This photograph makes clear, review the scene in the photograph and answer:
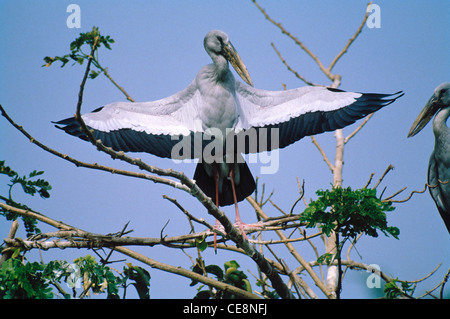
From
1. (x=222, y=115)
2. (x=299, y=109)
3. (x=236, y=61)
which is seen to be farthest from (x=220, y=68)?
(x=299, y=109)

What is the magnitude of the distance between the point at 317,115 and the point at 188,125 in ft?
3.24

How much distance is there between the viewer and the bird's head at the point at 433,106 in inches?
216

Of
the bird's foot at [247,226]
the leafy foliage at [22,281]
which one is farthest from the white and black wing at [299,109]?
the leafy foliage at [22,281]

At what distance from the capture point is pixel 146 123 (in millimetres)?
4398

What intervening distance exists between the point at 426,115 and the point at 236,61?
7.09ft

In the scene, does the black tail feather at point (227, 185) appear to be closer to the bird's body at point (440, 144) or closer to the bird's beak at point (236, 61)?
the bird's beak at point (236, 61)

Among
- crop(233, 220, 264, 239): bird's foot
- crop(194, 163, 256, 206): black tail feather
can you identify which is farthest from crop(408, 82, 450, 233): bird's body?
crop(233, 220, 264, 239): bird's foot

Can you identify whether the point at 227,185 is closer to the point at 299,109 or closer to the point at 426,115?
the point at 299,109

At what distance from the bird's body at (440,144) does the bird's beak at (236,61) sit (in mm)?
1923

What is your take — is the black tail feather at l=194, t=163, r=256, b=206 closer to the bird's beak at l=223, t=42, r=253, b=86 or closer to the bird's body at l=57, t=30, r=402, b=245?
the bird's body at l=57, t=30, r=402, b=245

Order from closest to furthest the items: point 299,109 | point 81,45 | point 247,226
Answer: point 81,45 < point 247,226 < point 299,109

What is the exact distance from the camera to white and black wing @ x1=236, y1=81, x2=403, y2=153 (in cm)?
426
